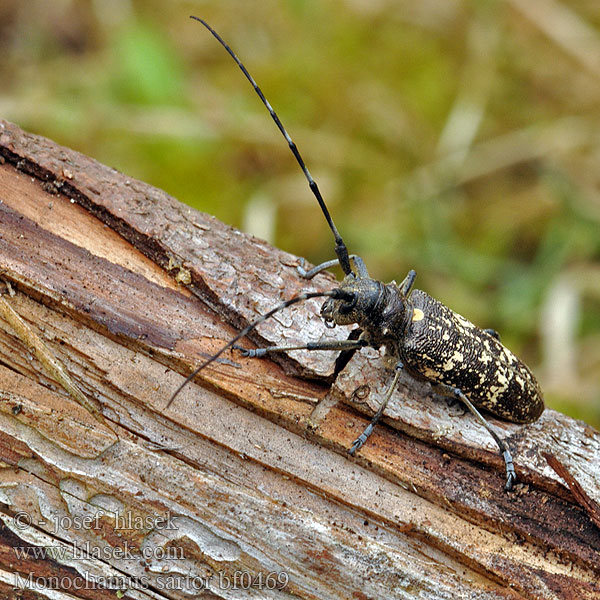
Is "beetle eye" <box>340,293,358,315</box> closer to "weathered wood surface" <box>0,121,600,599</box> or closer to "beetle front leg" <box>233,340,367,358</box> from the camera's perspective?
"weathered wood surface" <box>0,121,600,599</box>

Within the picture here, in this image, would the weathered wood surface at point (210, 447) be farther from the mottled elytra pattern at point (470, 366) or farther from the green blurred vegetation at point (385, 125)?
the green blurred vegetation at point (385, 125)

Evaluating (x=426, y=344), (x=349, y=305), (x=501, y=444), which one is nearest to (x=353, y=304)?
(x=349, y=305)

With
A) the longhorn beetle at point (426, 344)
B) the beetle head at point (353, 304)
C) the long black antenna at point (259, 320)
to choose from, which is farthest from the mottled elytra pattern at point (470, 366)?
the long black antenna at point (259, 320)

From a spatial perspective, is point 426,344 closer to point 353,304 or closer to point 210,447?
point 353,304

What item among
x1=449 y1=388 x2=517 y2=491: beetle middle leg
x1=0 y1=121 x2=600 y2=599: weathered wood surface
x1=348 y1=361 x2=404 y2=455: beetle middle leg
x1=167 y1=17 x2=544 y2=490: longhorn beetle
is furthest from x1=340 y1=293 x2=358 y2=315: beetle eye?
x1=449 y1=388 x2=517 y2=491: beetle middle leg

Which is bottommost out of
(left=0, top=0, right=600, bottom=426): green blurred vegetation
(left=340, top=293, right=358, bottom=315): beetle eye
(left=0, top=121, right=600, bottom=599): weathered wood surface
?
(left=0, top=121, right=600, bottom=599): weathered wood surface

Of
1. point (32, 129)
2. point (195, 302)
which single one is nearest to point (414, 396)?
point (195, 302)

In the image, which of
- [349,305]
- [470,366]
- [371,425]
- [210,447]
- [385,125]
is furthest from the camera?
[385,125]

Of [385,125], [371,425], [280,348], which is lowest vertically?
[371,425]
